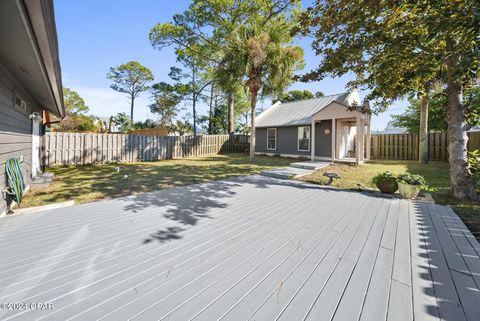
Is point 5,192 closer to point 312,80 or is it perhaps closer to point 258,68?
point 312,80

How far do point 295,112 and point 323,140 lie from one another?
11.6ft

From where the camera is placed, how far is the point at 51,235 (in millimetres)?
2768

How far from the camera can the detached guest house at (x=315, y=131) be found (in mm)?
11344

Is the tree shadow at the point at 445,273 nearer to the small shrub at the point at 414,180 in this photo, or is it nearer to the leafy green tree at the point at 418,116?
the small shrub at the point at 414,180

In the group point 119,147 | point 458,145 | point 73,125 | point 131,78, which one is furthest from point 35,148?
point 131,78

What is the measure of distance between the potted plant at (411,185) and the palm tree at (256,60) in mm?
8162

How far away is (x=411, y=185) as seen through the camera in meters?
4.93

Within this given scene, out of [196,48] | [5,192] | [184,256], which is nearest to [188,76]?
[196,48]

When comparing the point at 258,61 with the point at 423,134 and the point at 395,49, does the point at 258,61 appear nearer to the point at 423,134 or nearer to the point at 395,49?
the point at 395,49

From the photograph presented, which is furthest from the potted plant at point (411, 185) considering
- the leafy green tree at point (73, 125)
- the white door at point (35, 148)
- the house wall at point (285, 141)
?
the leafy green tree at point (73, 125)

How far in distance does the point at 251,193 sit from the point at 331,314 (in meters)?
3.83

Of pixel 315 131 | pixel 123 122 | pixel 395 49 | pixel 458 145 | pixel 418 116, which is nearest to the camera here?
pixel 395 49

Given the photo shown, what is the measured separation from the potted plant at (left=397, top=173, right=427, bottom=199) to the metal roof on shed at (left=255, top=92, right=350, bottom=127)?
29.7 ft

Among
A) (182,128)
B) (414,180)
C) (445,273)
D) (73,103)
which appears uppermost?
(73,103)
